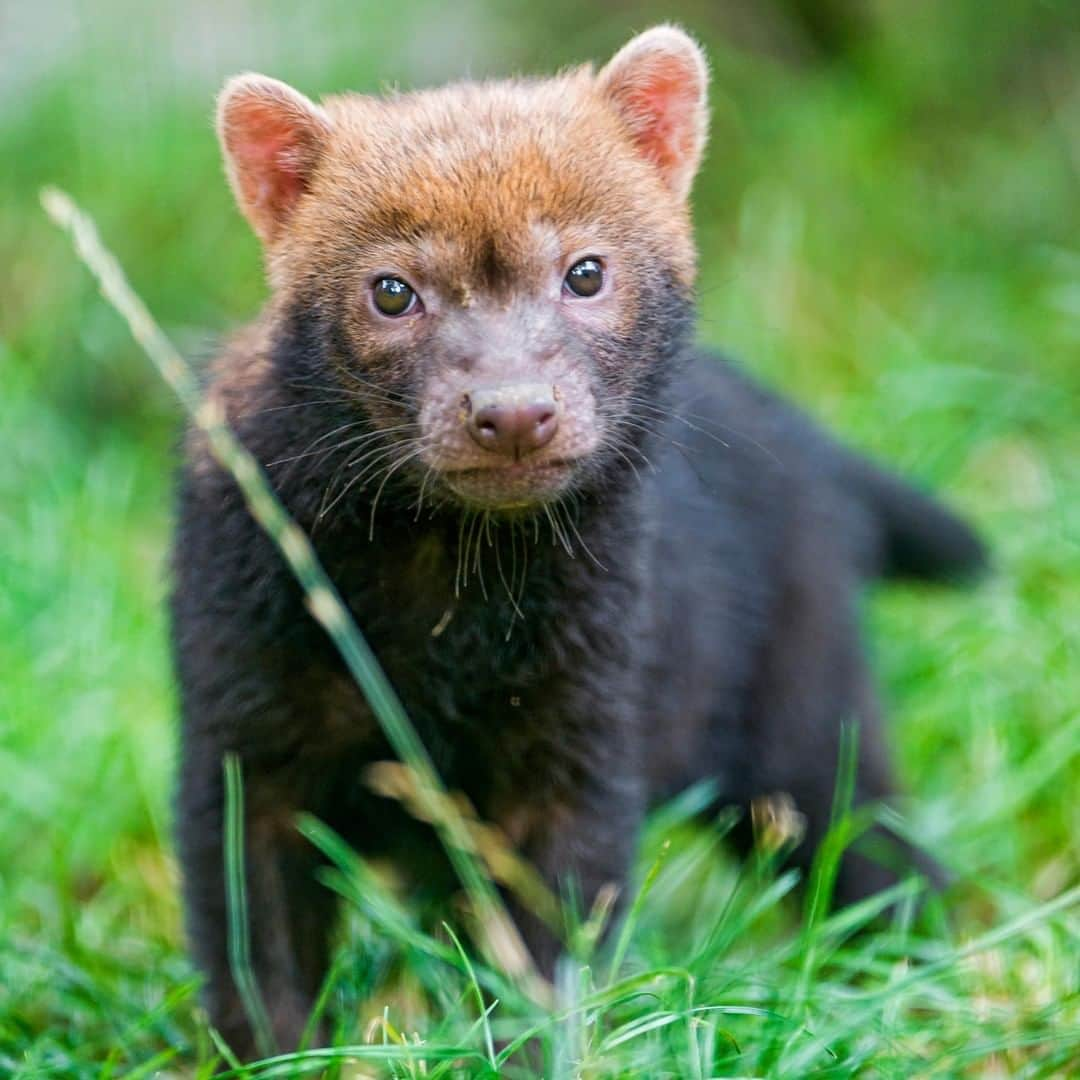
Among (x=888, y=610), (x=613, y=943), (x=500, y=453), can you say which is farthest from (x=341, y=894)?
(x=888, y=610)

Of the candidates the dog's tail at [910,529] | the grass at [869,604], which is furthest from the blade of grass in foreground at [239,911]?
the dog's tail at [910,529]

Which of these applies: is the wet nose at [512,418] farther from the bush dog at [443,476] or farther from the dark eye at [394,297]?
the dark eye at [394,297]

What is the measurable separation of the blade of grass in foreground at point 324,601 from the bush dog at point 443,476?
7cm

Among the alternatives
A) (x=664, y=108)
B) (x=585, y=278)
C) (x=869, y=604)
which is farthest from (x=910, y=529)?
(x=585, y=278)

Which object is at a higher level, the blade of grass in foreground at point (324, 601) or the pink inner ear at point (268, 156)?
the pink inner ear at point (268, 156)

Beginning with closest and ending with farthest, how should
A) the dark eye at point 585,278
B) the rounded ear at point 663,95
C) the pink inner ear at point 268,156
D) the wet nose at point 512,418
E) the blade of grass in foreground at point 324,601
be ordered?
the wet nose at point 512,418
the blade of grass in foreground at point 324,601
the dark eye at point 585,278
the pink inner ear at point 268,156
the rounded ear at point 663,95

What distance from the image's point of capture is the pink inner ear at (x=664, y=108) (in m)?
4.04

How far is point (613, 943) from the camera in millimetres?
4180

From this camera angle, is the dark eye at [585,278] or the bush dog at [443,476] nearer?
the bush dog at [443,476]

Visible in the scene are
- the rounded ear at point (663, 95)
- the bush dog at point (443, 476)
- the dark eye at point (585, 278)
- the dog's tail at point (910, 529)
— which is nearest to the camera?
the bush dog at point (443, 476)

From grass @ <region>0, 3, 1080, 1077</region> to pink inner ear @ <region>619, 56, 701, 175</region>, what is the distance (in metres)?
1.34

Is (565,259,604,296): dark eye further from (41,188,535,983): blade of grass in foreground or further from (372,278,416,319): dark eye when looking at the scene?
(41,188,535,983): blade of grass in foreground

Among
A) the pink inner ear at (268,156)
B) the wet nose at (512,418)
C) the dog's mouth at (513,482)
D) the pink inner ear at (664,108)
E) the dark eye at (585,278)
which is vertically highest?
the pink inner ear at (664,108)

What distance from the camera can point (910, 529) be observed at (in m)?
5.44
